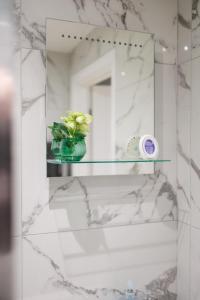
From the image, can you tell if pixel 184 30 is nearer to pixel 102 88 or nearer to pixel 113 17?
pixel 113 17

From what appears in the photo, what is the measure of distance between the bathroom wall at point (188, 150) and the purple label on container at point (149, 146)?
0.20 meters

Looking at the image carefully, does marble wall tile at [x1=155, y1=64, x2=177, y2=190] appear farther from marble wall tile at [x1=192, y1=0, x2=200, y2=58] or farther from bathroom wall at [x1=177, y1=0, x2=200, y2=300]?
marble wall tile at [x1=192, y1=0, x2=200, y2=58]

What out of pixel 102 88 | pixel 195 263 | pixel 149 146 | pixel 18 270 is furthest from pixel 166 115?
pixel 18 270

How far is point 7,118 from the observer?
0.60 m

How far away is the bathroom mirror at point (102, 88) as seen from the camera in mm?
1196

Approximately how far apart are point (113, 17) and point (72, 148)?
595 millimetres

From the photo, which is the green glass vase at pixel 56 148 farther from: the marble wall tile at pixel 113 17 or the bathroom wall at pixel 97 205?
the marble wall tile at pixel 113 17

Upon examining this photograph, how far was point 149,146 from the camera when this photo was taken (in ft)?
4.09

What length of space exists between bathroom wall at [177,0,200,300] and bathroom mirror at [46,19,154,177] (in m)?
0.15

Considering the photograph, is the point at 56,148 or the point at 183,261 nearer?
the point at 56,148

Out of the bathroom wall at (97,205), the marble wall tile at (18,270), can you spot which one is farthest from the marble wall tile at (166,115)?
the marble wall tile at (18,270)

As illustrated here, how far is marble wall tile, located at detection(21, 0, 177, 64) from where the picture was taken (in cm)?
117

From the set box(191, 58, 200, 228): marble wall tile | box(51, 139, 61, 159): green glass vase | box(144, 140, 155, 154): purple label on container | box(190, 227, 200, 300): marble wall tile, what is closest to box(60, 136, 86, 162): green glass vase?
box(51, 139, 61, 159): green glass vase

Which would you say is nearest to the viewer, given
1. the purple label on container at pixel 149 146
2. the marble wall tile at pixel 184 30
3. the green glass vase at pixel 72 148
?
the green glass vase at pixel 72 148
